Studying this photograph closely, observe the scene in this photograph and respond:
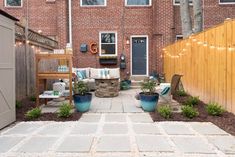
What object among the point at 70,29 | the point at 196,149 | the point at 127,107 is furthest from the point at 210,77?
the point at 70,29

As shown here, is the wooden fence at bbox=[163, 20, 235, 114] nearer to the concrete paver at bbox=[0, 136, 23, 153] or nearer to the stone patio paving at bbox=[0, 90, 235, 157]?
the stone patio paving at bbox=[0, 90, 235, 157]

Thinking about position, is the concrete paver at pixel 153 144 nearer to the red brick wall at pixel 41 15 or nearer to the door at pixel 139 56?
the door at pixel 139 56

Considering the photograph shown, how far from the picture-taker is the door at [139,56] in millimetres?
16906

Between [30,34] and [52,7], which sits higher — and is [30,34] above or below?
below

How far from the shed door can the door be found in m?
10.6

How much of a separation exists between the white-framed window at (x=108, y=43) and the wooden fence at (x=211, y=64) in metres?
5.03

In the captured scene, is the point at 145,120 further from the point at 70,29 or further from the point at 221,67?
the point at 70,29

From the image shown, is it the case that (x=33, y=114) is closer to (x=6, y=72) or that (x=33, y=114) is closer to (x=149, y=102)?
(x=6, y=72)

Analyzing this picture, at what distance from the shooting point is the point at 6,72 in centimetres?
643

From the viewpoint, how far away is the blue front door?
16906 millimetres

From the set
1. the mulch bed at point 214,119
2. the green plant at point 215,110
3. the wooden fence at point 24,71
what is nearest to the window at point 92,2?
the wooden fence at point 24,71

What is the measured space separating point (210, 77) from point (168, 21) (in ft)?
27.7

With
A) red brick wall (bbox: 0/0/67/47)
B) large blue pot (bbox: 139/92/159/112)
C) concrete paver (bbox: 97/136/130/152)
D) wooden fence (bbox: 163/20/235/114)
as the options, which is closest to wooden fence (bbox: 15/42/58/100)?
large blue pot (bbox: 139/92/159/112)

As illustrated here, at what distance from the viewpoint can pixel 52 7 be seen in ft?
55.7
